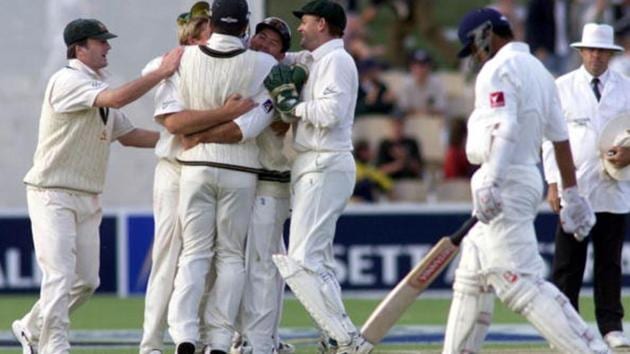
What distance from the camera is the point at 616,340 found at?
9984 millimetres

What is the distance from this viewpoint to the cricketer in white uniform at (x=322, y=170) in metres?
8.86

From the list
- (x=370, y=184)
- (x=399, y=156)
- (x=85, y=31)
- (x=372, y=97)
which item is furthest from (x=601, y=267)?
(x=372, y=97)

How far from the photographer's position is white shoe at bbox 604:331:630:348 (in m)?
9.93

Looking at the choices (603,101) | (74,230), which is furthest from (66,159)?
(603,101)

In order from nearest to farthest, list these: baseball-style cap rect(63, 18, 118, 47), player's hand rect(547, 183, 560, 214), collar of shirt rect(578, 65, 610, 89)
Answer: baseball-style cap rect(63, 18, 118, 47) → player's hand rect(547, 183, 560, 214) → collar of shirt rect(578, 65, 610, 89)

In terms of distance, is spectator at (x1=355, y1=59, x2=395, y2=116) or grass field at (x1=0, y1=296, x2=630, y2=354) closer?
grass field at (x1=0, y1=296, x2=630, y2=354)

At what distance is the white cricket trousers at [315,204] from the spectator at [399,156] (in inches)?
284

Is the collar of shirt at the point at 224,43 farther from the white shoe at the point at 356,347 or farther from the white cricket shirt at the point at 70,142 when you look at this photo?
the white shoe at the point at 356,347

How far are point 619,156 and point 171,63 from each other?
110 inches

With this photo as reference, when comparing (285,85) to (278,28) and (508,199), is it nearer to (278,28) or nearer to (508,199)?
(278,28)

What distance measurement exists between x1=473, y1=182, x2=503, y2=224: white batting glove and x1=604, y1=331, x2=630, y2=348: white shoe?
2.54 m

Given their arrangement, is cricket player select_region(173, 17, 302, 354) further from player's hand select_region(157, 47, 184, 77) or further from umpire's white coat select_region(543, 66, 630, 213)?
umpire's white coat select_region(543, 66, 630, 213)

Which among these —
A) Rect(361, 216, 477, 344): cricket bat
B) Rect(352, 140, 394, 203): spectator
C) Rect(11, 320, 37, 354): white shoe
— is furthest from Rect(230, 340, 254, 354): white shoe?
Rect(352, 140, 394, 203): spectator

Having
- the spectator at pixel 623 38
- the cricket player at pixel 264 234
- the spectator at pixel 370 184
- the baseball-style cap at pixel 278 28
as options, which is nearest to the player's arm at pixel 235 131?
the cricket player at pixel 264 234
